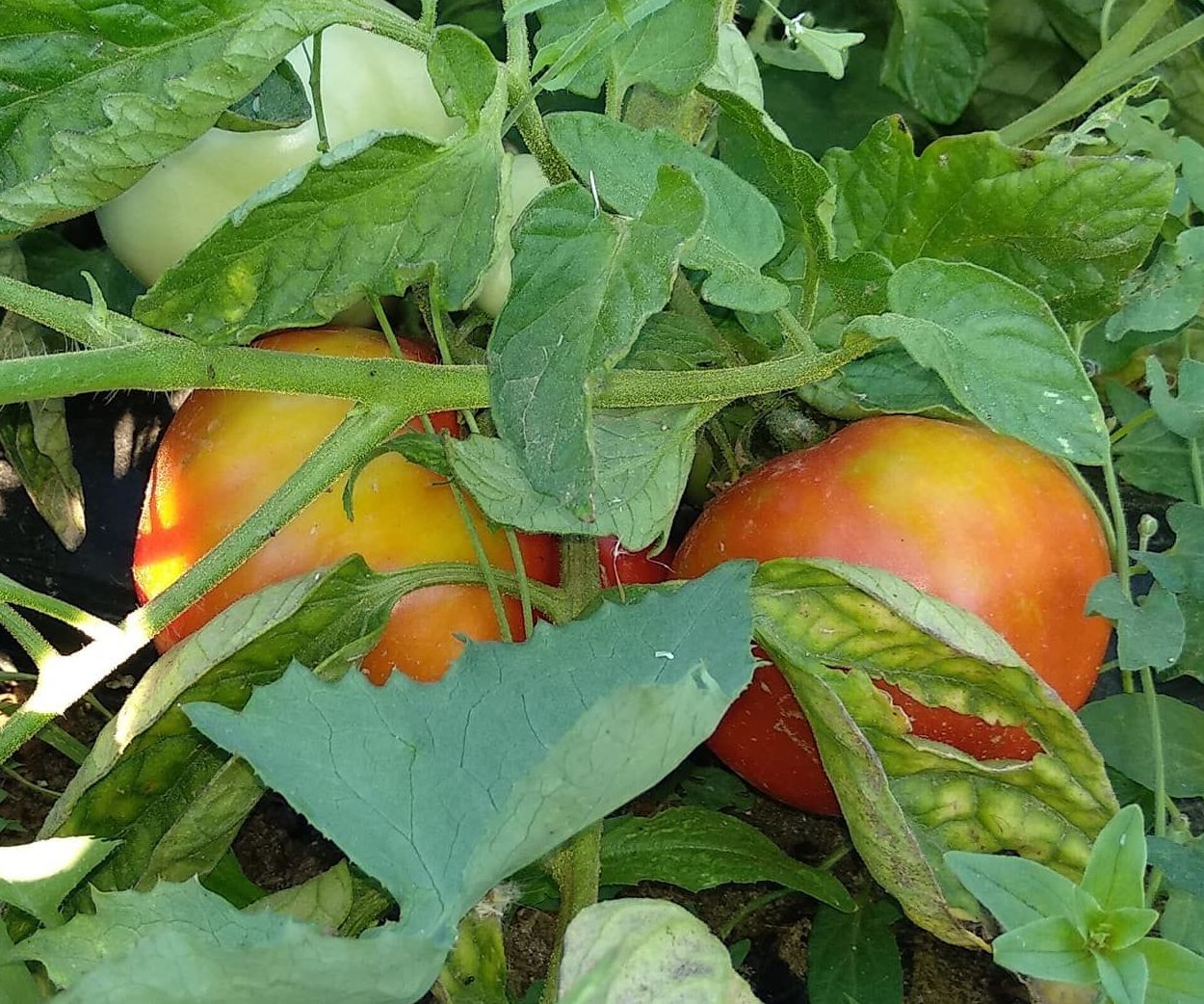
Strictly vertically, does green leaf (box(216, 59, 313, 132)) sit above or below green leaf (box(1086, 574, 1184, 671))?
above

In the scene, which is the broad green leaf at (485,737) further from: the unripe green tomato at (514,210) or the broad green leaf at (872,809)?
the unripe green tomato at (514,210)

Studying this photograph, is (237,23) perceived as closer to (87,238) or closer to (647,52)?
(647,52)

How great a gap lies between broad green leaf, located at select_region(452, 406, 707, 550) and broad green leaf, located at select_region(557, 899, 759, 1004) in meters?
0.14

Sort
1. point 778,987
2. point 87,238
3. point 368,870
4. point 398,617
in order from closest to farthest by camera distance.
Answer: point 368,870, point 398,617, point 778,987, point 87,238

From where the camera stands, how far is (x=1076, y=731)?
572mm

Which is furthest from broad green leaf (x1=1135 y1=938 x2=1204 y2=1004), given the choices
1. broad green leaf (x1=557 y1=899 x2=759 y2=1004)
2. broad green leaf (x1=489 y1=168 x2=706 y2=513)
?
broad green leaf (x1=489 y1=168 x2=706 y2=513)

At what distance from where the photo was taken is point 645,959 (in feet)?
1.43

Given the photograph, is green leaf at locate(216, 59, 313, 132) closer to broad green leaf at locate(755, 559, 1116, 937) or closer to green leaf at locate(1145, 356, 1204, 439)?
broad green leaf at locate(755, 559, 1116, 937)

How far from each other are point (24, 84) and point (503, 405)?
22 centimetres

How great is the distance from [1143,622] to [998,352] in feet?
0.54

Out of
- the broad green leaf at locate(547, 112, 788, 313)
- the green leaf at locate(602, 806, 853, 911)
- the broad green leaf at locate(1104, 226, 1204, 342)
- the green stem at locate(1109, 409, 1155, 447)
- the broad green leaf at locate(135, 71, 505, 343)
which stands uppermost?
the broad green leaf at locate(135, 71, 505, 343)

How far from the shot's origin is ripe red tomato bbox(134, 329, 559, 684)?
2.11 feet

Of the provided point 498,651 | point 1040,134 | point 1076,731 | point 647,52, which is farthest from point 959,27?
point 498,651

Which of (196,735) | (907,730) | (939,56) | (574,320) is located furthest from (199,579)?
(939,56)
